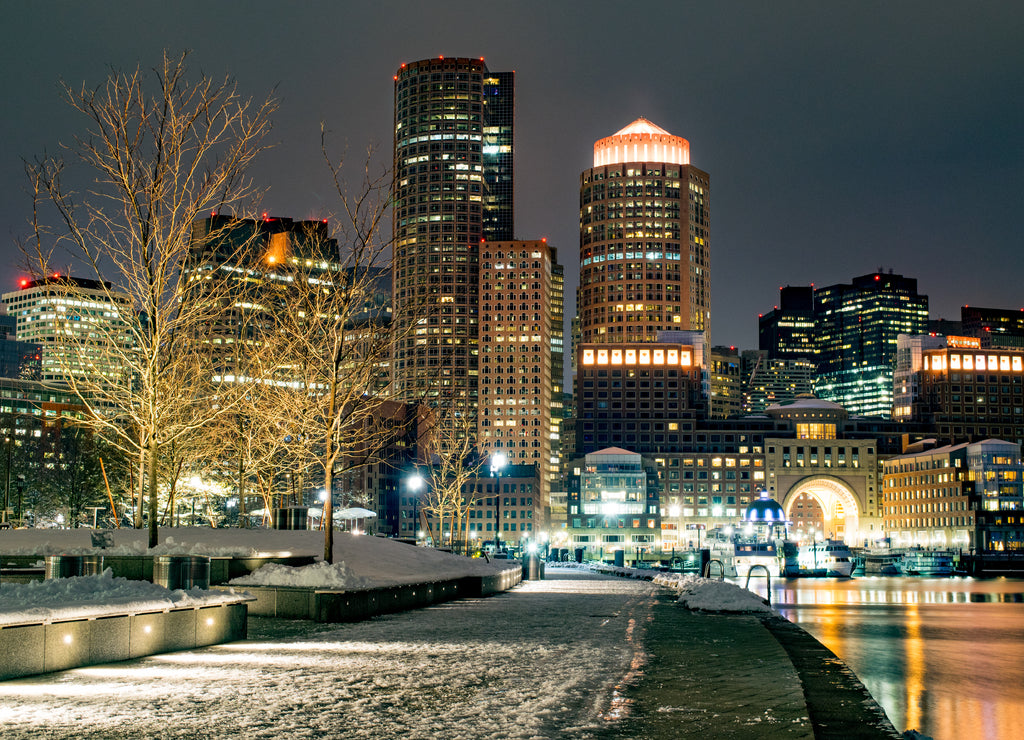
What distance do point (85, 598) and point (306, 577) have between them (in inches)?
308

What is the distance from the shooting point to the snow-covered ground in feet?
36.0

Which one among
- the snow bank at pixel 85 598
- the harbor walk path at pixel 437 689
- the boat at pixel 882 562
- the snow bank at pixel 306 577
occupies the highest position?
the snow bank at pixel 85 598

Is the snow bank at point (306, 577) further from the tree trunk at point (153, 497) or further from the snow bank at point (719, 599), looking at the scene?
the snow bank at point (719, 599)

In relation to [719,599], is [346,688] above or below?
above

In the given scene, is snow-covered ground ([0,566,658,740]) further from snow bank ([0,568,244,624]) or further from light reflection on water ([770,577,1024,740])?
light reflection on water ([770,577,1024,740])

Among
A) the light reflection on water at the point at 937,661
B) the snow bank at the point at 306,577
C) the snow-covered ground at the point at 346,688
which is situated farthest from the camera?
the snow bank at the point at 306,577

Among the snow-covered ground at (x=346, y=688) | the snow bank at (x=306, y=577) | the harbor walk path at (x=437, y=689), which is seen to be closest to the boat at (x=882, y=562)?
the harbor walk path at (x=437, y=689)

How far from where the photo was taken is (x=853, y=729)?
11344 mm

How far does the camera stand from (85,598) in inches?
615

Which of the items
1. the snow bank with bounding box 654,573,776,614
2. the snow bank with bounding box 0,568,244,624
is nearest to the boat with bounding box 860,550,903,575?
the snow bank with bounding box 654,573,776,614

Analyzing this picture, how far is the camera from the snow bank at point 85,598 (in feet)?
46.8

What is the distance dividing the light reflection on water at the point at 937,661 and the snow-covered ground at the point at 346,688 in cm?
548

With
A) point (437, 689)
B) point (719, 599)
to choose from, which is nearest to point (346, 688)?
point (437, 689)

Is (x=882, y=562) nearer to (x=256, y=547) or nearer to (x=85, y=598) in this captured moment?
(x=256, y=547)
